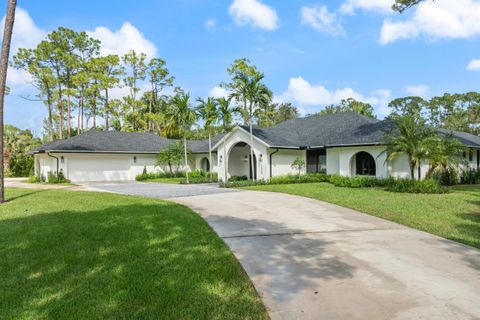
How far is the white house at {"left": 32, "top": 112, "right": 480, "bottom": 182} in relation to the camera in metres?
20.1

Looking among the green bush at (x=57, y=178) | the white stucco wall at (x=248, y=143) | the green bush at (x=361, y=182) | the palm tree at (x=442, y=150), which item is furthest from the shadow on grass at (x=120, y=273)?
the green bush at (x=57, y=178)

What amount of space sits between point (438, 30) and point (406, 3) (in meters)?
3.45

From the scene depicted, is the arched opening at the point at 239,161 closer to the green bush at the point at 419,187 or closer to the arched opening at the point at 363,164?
the arched opening at the point at 363,164

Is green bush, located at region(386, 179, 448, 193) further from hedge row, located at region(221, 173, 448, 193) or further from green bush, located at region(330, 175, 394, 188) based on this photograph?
green bush, located at region(330, 175, 394, 188)

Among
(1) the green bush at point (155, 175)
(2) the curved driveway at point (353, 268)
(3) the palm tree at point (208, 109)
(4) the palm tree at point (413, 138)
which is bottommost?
(2) the curved driveway at point (353, 268)

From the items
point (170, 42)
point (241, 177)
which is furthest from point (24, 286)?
point (241, 177)

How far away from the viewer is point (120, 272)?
467 centimetres

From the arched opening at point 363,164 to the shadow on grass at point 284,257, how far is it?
14053 mm

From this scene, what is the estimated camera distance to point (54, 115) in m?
46.6

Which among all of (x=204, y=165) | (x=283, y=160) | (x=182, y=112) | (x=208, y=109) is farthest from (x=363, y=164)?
(x=204, y=165)

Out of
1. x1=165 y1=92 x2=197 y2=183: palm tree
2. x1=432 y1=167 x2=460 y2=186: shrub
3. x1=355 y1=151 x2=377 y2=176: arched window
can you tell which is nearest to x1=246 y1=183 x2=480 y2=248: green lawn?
x1=432 y1=167 x2=460 y2=186: shrub

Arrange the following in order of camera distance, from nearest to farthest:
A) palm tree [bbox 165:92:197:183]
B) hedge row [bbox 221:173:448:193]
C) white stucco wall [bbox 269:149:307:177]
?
1. hedge row [bbox 221:173:448:193]
2. white stucco wall [bbox 269:149:307:177]
3. palm tree [bbox 165:92:197:183]

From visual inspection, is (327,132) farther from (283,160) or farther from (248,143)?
(248,143)

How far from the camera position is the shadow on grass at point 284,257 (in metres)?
4.36
